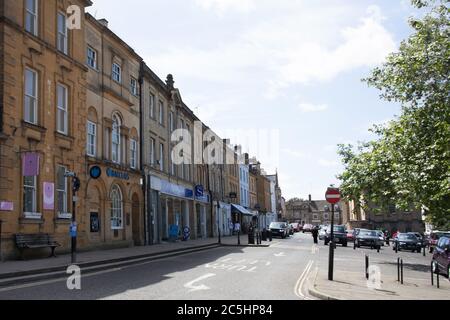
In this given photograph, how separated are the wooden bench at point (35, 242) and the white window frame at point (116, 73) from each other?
11463 millimetres

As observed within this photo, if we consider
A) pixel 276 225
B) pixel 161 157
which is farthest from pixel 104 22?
pixel 276 225

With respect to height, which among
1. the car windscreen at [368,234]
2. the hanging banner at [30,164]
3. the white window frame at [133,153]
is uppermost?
the white window frame at [133,153]

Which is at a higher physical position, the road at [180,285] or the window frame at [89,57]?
the window frame at [89,57]

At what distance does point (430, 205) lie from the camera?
1998 cm

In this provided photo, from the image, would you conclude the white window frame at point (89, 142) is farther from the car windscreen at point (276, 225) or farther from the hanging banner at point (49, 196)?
the car windscreen at point (276, 225)

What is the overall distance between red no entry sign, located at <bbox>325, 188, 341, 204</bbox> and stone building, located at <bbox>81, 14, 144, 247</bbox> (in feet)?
42.7

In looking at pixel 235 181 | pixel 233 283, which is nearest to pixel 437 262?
pixel 233 283

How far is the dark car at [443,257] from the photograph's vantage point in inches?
683

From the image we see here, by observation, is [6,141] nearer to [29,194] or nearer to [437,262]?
[29,194]

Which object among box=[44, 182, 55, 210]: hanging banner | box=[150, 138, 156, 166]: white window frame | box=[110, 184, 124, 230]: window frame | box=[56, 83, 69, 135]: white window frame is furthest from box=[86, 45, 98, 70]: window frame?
box=[150, 138, 156, 166]: white window frame

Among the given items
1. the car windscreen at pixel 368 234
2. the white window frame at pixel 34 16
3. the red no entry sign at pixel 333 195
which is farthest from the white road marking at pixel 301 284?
the car windscreen at pixel 368 234

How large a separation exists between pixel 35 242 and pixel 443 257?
15354 millimetres

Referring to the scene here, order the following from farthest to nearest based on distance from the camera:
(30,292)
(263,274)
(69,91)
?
(69,91) → (263,274) → (30,292)
